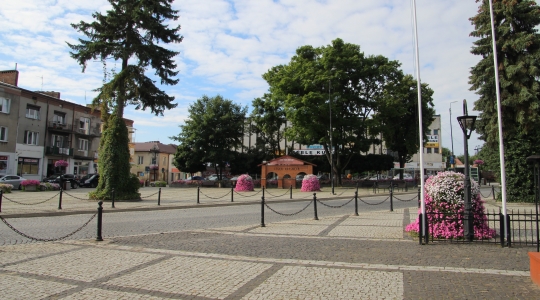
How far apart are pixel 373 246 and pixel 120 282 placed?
17.8ft

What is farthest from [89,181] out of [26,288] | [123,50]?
[26,288]

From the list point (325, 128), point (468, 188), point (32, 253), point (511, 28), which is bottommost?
point (32, 253)

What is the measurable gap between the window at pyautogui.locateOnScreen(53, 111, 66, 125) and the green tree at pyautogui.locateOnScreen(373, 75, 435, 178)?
1484 inches

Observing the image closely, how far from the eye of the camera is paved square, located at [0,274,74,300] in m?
4.92

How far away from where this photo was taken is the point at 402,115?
139 feet

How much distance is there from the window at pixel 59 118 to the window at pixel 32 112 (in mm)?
2508

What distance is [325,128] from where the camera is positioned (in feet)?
127

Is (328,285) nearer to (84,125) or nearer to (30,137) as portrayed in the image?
(30,137)

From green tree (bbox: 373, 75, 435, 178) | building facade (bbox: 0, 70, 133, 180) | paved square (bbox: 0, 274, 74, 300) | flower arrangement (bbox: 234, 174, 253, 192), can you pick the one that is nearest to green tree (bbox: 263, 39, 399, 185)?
green tree (bbox: 373, 75, 435, 178)

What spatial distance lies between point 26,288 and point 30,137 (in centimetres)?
4370

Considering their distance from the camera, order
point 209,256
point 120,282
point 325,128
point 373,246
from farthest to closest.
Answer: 1. point 325,128
2. point 373,246
3. point 209,256
4. point 120,282

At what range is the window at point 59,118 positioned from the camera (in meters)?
45.1

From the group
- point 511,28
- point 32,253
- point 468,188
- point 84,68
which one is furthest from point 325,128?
point 32,253

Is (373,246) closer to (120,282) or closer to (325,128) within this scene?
(120,282)
